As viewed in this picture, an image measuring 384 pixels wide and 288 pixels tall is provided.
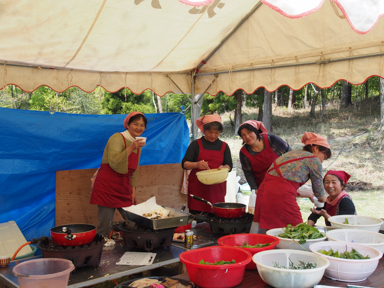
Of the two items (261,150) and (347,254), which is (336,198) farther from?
(347,254)

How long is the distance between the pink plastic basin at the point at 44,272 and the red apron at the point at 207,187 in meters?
2.07

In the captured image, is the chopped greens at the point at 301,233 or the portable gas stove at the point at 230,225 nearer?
the chopped greens at the point at 301,233

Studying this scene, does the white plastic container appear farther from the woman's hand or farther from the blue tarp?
the blue tarp

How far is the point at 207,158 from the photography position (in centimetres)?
381

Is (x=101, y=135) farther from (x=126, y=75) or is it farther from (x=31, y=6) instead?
(x=31, y=6)

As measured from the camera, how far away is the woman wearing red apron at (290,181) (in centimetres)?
257

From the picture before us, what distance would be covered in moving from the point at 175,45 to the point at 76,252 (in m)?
Result: 2.73

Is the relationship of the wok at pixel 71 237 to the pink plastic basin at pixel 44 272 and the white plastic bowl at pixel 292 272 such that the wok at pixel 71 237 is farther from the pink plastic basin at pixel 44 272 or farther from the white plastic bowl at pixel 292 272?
the white plastic bowl at pixel 292 272

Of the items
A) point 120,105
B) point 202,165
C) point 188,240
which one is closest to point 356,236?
point 188,240

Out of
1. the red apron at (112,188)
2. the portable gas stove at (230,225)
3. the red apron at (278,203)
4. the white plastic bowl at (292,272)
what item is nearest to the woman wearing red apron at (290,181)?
the red apron at (278,203)

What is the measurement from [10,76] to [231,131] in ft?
38.1

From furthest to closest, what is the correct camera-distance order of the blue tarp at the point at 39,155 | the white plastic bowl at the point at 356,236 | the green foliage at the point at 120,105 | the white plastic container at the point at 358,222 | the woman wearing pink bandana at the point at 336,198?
1. the green foliage at the point at 120,105
2. the blue tarp at the point at 39,155
3. the woman wearing pink bandana at the point at 336,198
4. the white plastic container at the point at 358,222
5. the white plastic bowl at the point at 356,236

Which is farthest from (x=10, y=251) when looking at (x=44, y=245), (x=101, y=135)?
(x=101, y=135)

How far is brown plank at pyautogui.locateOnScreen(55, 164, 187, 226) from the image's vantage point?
13.7 feet
